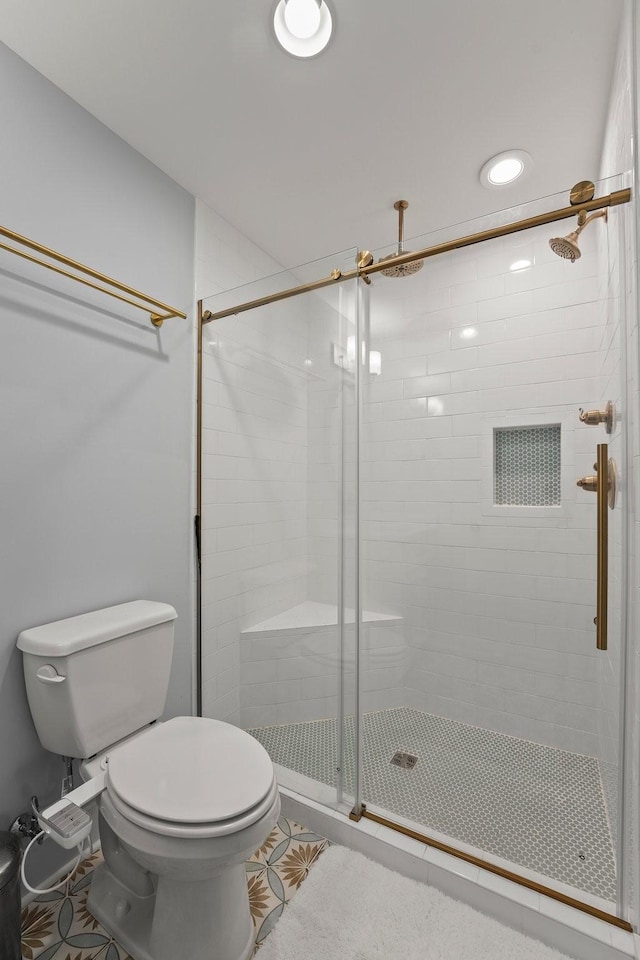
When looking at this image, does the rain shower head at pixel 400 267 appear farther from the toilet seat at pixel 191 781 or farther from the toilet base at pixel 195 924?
the toilet base at pixel 195 924

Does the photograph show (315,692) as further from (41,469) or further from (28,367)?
(28,367)

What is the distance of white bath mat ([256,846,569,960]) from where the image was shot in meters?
1.17

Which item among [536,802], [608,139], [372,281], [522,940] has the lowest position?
[522,940]

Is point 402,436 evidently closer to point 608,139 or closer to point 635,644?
point 635,644

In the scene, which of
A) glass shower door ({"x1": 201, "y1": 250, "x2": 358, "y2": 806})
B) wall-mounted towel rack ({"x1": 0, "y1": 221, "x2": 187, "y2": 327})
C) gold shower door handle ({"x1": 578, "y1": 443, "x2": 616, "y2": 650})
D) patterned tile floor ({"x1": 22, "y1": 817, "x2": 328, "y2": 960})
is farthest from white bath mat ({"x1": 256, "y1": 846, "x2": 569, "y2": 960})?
wall-mounted towel rack ({"x1": 0, "y1": 221, "x2": 187, "y2": 327})

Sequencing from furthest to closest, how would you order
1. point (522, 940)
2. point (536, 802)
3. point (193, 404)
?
point (193, 404)
point (536, 802)
point (522, 940)

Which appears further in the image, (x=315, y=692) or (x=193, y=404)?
(x=193, y=404)

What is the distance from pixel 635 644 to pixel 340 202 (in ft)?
6.22

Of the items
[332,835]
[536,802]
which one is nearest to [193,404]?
[332,835]

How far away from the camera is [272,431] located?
1823mm

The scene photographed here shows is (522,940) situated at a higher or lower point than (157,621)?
lower

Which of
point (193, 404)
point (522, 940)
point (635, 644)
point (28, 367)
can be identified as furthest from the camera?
point (193, 404)

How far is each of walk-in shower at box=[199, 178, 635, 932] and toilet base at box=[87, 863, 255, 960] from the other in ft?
1.67

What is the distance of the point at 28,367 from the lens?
4.34ft
